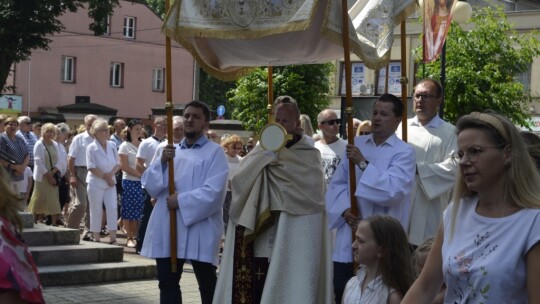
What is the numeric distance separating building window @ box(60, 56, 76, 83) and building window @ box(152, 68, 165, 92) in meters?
6.08

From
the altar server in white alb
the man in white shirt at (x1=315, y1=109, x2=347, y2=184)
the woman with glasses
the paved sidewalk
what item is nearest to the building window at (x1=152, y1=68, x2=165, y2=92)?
the paved sidewalk

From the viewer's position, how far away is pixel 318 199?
776 cm

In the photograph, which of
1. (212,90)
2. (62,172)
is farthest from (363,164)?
(212,90)

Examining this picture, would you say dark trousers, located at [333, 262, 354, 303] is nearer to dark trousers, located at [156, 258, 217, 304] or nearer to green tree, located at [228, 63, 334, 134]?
dark trousers, located at [156, 258, 217, 304]

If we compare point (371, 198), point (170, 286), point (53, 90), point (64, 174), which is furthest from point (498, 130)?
point (53, 90)

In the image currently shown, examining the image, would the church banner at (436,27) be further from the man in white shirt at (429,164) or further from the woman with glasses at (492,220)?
the woman with glasses at (492,220)

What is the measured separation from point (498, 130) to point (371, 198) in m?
3.39

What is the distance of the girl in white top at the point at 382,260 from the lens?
5.50 m

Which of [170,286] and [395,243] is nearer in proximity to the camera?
[395,243]

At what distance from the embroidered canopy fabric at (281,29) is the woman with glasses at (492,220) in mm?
3577

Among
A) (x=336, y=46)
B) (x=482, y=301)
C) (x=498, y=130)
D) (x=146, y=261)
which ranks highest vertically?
(x=336, y=46)

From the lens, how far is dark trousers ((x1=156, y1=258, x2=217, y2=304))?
7.95 m

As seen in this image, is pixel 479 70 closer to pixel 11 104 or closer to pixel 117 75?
pixel 11 104

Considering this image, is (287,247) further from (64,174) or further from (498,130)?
(64,174)
